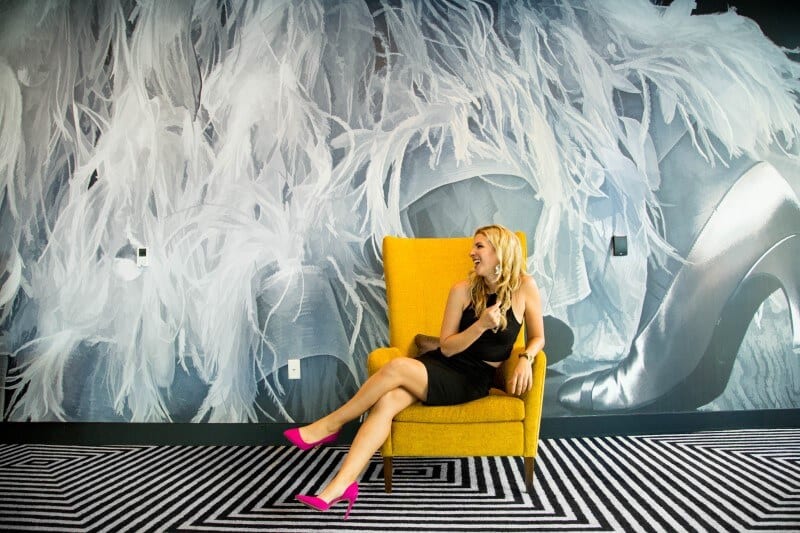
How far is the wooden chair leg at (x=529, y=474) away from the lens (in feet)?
6.87

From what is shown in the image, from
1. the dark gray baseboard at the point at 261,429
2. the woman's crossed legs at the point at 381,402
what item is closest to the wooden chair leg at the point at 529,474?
the woman's crossed legs at the point at 381,402

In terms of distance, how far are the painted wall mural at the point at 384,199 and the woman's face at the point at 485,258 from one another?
2.10 ft

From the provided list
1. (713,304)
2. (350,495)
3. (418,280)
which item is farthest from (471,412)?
(713,304)

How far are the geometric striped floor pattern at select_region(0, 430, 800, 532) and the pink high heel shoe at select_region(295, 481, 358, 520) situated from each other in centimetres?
5

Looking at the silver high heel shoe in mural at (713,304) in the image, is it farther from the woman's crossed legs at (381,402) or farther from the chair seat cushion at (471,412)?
the woman's crossed legs at (381,402)

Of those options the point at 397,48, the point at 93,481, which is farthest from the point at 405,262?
the point at 93,481

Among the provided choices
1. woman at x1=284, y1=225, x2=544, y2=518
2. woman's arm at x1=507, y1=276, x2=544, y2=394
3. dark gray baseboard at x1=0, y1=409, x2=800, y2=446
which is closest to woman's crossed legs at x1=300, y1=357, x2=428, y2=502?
woman at x1=284, y1=225, x2=544, y2=518

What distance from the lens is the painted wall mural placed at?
9.45 ft

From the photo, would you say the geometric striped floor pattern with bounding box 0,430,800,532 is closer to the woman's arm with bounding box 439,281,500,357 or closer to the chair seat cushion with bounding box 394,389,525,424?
the chair seat cushion with bounding box 394,389,525,424

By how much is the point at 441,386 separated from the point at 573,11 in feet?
7.05

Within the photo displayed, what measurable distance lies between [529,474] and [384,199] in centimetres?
151

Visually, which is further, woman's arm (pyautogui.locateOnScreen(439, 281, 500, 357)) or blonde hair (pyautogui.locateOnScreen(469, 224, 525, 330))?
blonde hair (pyautogui.locateOnScreen(469, 224, 525, 330))

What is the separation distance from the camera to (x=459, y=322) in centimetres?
231

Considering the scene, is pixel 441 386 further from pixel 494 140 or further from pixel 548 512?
pixel 494 140
